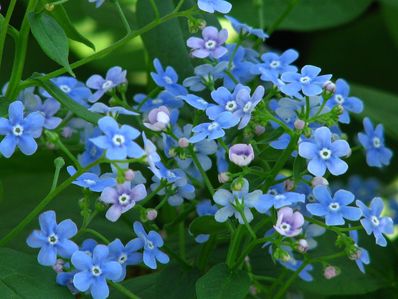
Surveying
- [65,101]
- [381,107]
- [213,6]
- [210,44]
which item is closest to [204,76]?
[210,44]

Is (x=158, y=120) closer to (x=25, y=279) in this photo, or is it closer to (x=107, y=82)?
(x=107, y=82)

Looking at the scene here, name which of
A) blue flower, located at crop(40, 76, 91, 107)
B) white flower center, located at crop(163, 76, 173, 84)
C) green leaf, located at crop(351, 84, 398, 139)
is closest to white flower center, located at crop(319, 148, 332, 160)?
white flower center, located at crop(163, 76, 173, 84)

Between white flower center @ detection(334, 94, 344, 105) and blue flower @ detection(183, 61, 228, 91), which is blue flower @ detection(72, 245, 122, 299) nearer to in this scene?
blue flower @ detection(183, 61, 228, 91)

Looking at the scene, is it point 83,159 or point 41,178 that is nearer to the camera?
point 83,159

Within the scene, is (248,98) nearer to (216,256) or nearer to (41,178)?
(216,256)

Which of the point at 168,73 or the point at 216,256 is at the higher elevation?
the point at 168,73

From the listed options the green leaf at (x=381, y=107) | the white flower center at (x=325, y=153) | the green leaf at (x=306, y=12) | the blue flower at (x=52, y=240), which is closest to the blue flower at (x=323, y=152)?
the white flower center at (x=325, y=153)

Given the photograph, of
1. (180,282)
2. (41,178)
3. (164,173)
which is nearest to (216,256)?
(180,282)
